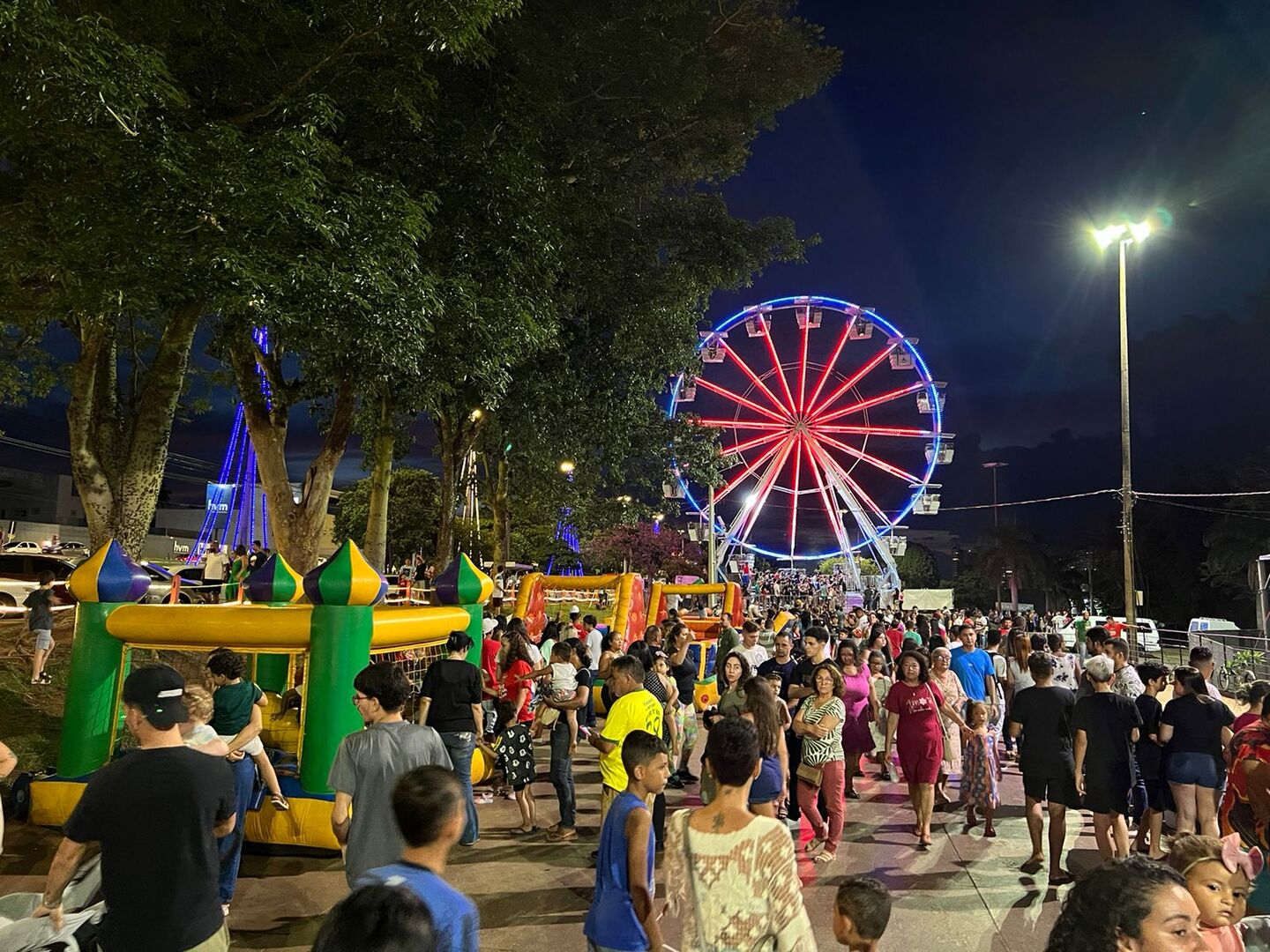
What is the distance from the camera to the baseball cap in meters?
2.57

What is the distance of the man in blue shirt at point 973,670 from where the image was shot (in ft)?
26.2

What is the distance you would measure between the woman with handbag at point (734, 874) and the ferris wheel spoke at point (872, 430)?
27.0 metres

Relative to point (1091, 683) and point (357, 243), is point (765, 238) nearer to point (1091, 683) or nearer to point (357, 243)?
point (357, 243)

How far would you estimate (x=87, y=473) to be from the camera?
9.69m

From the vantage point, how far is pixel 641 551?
2176 inches

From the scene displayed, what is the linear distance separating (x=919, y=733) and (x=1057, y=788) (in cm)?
109

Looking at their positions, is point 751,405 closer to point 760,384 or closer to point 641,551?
point 760,384

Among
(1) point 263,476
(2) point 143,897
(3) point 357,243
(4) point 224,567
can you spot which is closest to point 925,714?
(2) point 143,897

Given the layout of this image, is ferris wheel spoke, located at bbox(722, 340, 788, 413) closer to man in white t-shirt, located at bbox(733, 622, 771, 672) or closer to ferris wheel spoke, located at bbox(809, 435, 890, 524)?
ferris wheel spoke, located at bbox(809, 435, 890, 524)

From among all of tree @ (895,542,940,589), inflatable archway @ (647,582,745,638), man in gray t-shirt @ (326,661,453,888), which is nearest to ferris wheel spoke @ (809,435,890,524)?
inflatable archway @ (647,582,745,638)

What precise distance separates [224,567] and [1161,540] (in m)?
43.5

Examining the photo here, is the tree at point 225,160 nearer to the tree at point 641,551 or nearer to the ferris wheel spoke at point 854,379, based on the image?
the ferris wheel spoke at point 854,379

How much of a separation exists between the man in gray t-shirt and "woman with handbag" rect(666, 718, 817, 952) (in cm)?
106

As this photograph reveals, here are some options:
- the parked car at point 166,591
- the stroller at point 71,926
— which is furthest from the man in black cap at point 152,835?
the parked car at point 166,591
